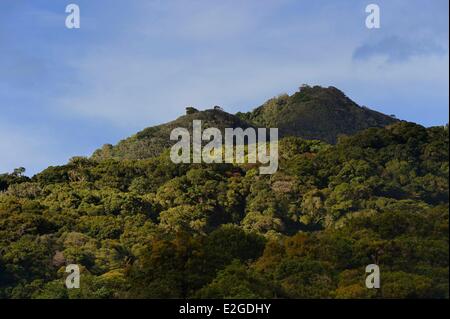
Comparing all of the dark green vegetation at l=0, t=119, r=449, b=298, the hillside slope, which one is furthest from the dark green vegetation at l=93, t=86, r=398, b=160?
the dark green vegetation at l=0, t=119, r=449, b=298

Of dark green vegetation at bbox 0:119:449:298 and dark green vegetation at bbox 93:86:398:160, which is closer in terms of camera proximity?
dark green vegetation at bbox 0:119:449:298

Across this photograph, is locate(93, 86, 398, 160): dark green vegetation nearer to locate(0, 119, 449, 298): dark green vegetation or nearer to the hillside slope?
the hillside slope

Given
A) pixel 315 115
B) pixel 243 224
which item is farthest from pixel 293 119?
pixel 243 224

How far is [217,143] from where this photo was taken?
89.6m

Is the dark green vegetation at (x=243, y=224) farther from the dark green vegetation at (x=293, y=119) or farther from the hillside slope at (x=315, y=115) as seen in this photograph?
the hillside slope at (x=315, y=115)

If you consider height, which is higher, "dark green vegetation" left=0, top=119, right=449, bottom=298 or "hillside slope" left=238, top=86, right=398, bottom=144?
"hillside slope" left=238, top=86, right=398, bottom=144

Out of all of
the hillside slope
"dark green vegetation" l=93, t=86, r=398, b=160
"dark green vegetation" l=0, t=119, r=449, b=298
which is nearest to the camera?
"dark green vegetation" l=0, t=119, r=449, b=298

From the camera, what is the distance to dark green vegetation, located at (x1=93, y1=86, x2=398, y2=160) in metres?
100

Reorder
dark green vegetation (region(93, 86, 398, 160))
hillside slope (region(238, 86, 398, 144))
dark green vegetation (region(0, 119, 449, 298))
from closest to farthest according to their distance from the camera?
dark green vegetation (region(0, 119, 449, 298)) → dark green vegetation (region(93, 86, 398, 160)) → hillside slope (region(238, 86, 398, 144))

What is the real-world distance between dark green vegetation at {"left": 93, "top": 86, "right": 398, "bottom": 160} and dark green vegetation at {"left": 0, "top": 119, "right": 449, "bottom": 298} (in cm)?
2079

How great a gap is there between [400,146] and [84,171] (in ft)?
73.7

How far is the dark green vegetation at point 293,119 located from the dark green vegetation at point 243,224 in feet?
68.2

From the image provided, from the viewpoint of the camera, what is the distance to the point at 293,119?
4530 inches
